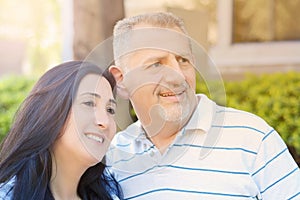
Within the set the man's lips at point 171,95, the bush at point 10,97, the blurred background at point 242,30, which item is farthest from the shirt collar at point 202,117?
the blurred background at point 242,30

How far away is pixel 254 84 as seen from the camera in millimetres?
4426

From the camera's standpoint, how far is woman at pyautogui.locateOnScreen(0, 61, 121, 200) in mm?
1956

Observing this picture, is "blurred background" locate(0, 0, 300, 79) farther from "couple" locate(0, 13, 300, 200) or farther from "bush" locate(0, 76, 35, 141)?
"couple" locate(0, 13, 300, 200)

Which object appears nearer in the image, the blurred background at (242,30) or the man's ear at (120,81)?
the man's ear at (120,81)

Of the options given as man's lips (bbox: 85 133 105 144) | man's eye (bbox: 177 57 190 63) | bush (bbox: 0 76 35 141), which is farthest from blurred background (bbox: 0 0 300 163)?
man's lips (bbox: 85 133 105 144)

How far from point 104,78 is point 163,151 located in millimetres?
420

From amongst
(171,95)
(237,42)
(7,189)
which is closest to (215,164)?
(171,95)

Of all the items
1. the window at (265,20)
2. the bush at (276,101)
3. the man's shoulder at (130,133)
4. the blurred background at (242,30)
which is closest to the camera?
the man's shoulder at (130,133)

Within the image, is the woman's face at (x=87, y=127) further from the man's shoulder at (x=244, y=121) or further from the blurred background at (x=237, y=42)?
the blurred background at (x=237, y=42)

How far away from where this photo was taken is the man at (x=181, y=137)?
84.8 inches

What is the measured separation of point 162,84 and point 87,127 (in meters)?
0.38

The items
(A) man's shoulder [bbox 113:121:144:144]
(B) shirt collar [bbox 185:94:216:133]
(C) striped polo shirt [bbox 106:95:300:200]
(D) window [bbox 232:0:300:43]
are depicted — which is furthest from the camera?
(D) window [bbox 232:0:300:43]

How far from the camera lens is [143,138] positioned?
2.39 m

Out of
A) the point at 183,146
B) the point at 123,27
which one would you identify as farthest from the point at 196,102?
the point at 123,27
